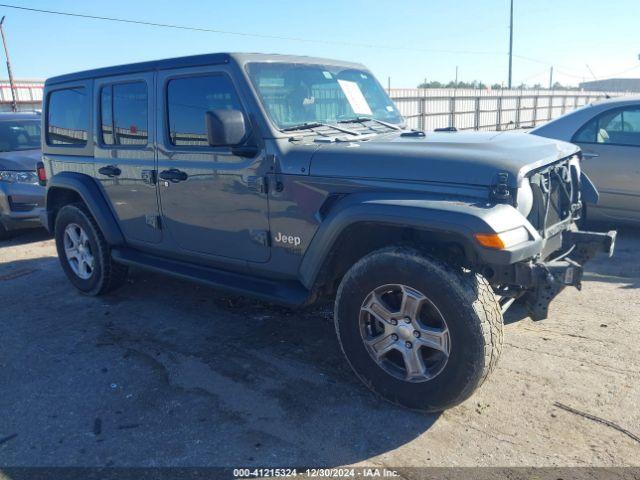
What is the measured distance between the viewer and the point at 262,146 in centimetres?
352

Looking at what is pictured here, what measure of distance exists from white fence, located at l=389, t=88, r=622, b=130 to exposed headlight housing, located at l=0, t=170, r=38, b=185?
974cm

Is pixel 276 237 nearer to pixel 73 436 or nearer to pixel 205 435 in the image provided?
pixel 205 435

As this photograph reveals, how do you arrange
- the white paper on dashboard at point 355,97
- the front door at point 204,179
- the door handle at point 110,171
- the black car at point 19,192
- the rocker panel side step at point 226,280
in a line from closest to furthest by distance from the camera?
the rocker panel side step at point 226,280 → the front door at point 204,179 → the white paper on dashboard at point 355,97 → the door handle at point 110,171 → the black car at point 19,192

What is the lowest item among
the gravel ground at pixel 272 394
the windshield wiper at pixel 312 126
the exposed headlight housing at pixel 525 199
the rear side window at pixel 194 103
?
the gravel ground at pixel 272 394

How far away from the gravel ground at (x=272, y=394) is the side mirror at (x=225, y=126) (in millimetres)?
1512

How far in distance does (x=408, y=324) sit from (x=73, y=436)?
6.38 feet

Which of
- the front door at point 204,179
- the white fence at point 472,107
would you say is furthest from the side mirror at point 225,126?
the white fence at point 472,107

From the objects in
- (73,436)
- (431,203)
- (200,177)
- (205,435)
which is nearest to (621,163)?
(431,203)

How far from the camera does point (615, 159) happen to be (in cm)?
589

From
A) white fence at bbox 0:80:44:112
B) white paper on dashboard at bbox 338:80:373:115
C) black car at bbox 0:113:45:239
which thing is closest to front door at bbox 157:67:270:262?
white paper on dashboard at bbox 338:80:373:115

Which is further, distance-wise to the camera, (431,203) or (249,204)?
(249,204)

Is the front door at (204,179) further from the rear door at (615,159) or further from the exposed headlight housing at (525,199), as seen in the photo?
the rear door at (615,159)

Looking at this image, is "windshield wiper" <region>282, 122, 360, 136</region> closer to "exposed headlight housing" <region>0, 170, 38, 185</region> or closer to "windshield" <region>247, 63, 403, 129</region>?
"windshield" <region>247, 63, 403, 129</region>

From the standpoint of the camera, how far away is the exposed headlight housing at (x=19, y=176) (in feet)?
24.4
